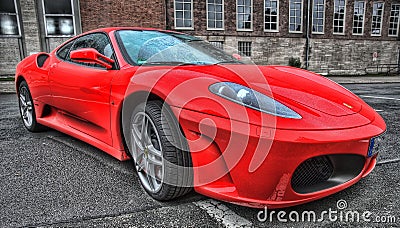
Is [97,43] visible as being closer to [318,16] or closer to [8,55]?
[8,55]

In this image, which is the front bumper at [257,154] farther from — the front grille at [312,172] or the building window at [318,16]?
the building window at [318,16]

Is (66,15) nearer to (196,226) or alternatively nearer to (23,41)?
(23,41)

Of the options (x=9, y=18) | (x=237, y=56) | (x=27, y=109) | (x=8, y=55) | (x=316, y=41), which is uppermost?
(x=9, y=18)

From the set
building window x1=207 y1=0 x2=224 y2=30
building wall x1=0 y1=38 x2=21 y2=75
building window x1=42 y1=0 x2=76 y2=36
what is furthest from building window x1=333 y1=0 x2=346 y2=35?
building wall x1=0 y1=38 x2=21 y2=75

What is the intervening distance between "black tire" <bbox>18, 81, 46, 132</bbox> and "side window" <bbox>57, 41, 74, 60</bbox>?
2.35ft

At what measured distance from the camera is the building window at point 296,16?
18.7 metres

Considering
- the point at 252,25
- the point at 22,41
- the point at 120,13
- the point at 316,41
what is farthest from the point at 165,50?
the point at 316,41

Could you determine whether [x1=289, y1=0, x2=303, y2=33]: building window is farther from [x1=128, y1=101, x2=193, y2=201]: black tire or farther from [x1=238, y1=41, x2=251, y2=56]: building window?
[x1=128, y1=101, x2=193, y2=201]: black tire

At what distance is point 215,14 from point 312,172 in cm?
1651

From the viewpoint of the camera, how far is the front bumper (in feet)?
4.51

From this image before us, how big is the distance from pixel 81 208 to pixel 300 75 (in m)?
1.76

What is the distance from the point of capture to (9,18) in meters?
12.9

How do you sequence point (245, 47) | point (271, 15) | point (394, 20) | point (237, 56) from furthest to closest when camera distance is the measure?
point (394, 20) < point (271, 15) < point (245, 47) < point (237, 56)

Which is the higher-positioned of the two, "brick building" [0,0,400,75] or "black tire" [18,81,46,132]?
"brick building" [0,0,400,75]
